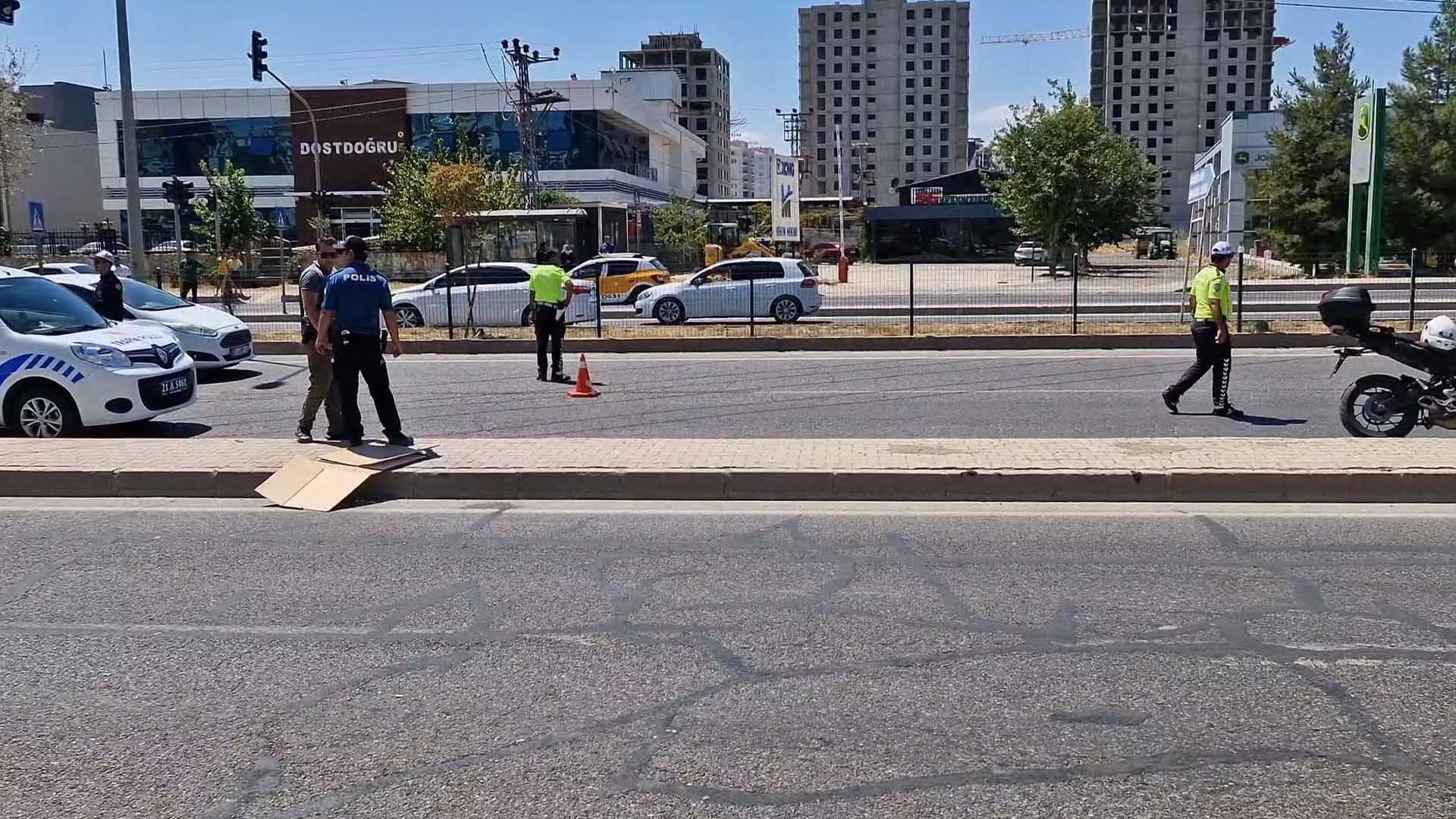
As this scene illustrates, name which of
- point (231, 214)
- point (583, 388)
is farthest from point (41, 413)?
point (231, 214)

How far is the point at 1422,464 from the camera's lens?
27.2 feet

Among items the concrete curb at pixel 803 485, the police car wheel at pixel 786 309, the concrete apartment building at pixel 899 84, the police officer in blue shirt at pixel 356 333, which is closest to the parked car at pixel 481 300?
the police car wheel at pixel 786 309

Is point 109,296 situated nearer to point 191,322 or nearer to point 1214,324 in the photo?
point 191,322

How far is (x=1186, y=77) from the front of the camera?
155 metres

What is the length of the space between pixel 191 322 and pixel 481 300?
27.3 ft

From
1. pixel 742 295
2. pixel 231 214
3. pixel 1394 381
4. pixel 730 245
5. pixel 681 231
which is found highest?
pixel 231 214

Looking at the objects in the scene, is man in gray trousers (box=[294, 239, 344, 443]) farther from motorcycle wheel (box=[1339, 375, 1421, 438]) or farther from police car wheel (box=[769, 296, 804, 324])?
police car wheel (box=[769, 296, 804, 324])

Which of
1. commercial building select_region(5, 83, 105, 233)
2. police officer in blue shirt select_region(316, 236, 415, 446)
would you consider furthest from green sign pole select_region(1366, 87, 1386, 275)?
commercial building select_region(5, 83, 105, 233)

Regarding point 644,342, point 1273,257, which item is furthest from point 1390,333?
point 1273,257

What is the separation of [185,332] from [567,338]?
6453 millimetres

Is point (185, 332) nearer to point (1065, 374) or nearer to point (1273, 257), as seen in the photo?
point (1065, 374)

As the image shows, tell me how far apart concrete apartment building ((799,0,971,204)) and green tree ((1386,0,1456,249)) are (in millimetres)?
120991

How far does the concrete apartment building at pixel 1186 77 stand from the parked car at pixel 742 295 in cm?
13799

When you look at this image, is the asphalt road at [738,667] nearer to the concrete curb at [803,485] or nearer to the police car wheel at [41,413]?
the concrete curb at [803,485]
